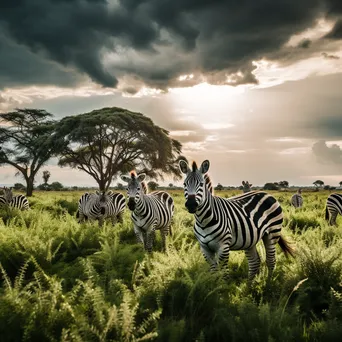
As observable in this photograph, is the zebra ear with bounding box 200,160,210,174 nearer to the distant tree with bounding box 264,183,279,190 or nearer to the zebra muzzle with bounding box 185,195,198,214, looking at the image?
the zebra muzzle with bounding box 185,195,198,214

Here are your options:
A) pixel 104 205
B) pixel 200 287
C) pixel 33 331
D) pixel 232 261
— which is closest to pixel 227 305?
pixel 200 287

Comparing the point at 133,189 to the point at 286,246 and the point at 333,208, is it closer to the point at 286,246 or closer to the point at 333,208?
the point at 286,246

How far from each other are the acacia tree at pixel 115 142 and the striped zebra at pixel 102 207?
1117 centimetres

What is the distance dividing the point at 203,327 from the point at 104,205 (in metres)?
10.7

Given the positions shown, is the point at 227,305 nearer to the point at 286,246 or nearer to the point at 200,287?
the point at 200,287

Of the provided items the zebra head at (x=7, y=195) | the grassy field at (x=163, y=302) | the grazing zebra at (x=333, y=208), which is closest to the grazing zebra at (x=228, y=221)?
the grassy field at (x=163, y=302)

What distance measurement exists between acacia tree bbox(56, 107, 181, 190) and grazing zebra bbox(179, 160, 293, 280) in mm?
20276

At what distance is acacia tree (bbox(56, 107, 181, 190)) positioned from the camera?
26.6 meters

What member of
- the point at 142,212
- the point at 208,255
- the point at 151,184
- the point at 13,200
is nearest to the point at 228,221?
the point at 208,255

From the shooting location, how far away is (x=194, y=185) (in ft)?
18.1

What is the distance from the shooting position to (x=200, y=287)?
441 cm

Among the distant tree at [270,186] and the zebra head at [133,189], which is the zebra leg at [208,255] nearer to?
the zebra head at [133,189]

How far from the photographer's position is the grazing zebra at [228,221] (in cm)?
562

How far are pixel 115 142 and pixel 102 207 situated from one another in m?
14.0
